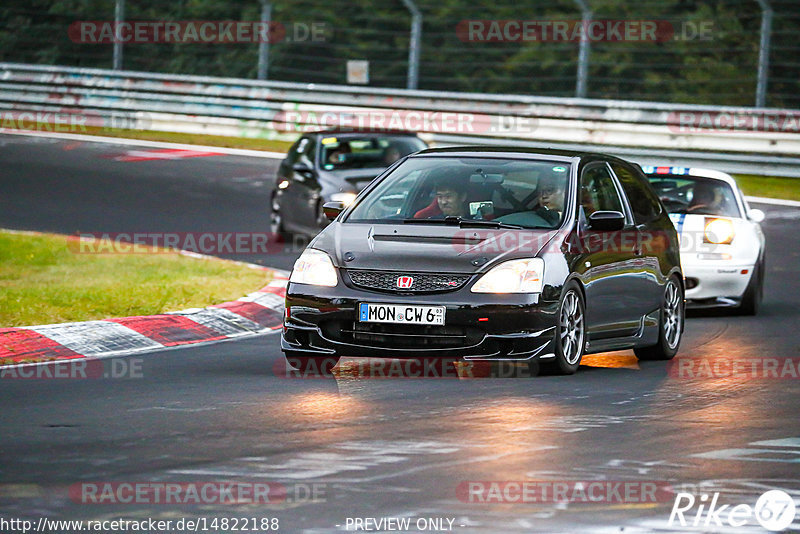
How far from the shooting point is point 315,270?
990 cm

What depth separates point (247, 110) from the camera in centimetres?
2962

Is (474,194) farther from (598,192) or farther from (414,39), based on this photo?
(414,39)

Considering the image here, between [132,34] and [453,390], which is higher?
[132,34]

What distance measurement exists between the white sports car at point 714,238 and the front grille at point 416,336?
17.0 feet

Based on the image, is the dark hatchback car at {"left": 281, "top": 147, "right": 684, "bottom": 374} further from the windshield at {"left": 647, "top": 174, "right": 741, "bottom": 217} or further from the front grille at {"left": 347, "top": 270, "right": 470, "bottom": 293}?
the windshield at {"left": 647, "top": 174, "right": 741, "bottom": 217}

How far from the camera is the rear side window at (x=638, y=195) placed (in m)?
11.4

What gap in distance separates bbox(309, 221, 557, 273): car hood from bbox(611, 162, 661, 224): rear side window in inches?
58.3

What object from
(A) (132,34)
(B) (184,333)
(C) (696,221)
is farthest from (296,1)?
(B) (184,333)

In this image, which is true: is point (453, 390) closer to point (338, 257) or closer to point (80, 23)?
point (338, 257)

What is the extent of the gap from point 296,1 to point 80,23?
475 cm

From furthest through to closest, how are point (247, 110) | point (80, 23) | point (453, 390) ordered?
point (80, 23) → point (247, 110) → point (453, 390)

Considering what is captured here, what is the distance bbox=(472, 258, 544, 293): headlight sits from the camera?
31.4ft

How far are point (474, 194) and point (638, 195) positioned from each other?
1.62 meters

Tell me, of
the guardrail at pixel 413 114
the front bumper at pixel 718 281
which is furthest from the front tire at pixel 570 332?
the guardrail at pixel 413 114
